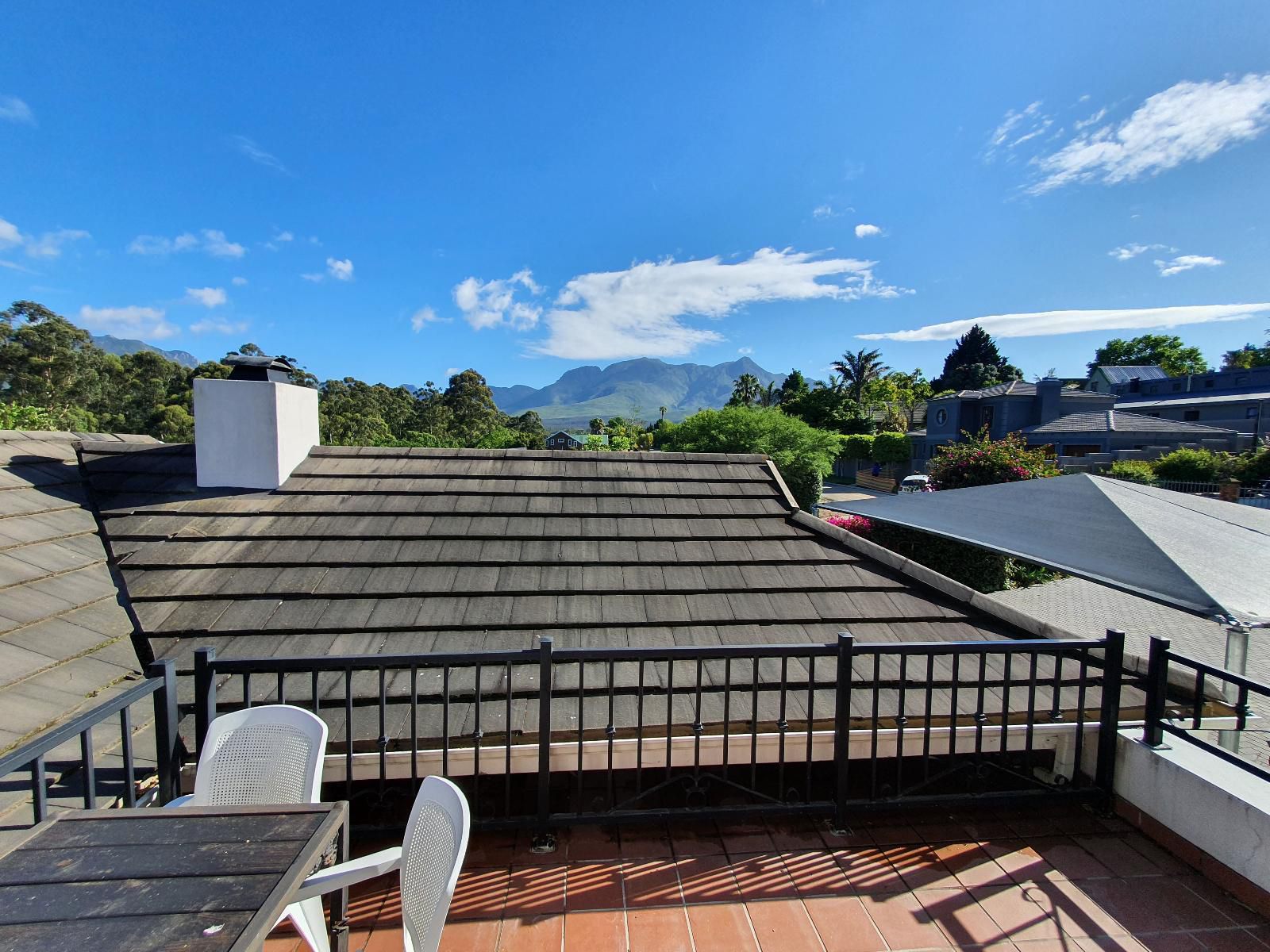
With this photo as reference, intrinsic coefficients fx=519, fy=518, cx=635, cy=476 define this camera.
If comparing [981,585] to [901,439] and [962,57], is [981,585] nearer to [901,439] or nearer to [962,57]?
[962,57]

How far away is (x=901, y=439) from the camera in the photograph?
108ft

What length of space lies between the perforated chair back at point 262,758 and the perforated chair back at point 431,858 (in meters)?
0.64

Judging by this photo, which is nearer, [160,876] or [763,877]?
[160,876]

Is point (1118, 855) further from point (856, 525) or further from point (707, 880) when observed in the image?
point (856, 525)

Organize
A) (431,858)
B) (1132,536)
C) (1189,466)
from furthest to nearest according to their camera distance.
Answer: (1189,466) → (1132,536) → (431,858)

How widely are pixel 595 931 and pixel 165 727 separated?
1910mm

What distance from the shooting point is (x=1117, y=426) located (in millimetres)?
27109

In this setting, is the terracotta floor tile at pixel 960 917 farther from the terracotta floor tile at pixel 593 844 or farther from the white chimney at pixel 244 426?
the white chimney at pixel 244 426

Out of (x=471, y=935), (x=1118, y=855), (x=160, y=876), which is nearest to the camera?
(x=160, y=876)

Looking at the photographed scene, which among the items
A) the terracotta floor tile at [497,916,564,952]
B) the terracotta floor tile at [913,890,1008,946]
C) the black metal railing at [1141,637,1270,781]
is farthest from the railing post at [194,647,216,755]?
the black metal railing at [1141,637,1270,781]

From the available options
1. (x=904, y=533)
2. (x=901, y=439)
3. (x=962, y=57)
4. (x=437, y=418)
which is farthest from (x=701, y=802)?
(x=437, y=418)

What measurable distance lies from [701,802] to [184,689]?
2665mm

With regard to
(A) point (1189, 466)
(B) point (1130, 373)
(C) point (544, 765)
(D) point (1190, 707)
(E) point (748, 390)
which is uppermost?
(B) point (1130, 373)

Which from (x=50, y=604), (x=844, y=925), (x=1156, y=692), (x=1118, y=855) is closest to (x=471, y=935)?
(x=844, y=925)
